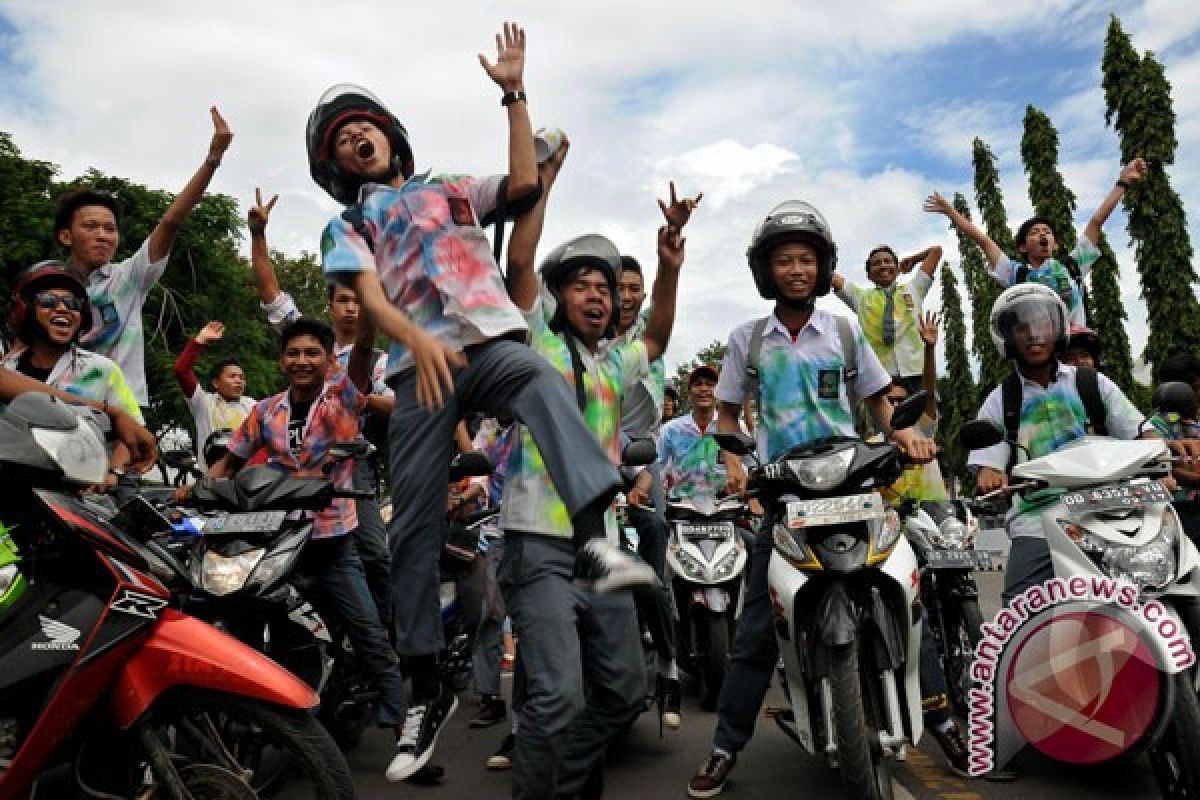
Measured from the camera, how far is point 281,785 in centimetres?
353

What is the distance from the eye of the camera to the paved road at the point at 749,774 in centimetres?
408

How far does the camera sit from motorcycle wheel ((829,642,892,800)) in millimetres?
3438

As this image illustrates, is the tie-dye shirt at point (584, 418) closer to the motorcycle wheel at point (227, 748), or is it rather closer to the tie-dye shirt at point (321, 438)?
the motorcycle wheel at point (227, 748)

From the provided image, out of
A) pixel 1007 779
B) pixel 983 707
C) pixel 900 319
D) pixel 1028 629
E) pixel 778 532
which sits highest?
pixel 900 319

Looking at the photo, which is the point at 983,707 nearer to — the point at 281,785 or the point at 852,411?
the point at 852,411

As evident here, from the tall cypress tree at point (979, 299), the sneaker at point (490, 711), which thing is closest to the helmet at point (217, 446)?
the sneaker at point (490, 711)

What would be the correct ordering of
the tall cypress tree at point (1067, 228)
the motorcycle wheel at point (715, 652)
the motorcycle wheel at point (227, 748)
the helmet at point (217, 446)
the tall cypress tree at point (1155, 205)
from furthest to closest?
the tall cypress tree at point (1067, 228) → the tall cypress tree at point (1155, 205) → the motorcycle wheel at point (715, 652) → the helmet at point (217, 446) → the motorcycle wheel at point (227, 748)

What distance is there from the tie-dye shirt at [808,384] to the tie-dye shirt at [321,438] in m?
1.98

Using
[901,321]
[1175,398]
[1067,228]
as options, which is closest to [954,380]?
[1067,228]

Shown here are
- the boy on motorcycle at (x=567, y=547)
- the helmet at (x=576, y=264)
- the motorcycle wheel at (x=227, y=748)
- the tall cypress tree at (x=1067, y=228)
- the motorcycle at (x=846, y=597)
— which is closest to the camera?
the motorcycle wheel at (x=227, y=748)

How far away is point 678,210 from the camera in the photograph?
159 inches

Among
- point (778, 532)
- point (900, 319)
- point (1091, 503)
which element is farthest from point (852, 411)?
point (900, 319)

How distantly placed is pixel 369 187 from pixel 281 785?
216cm

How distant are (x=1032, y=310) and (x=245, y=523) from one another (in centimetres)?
362
